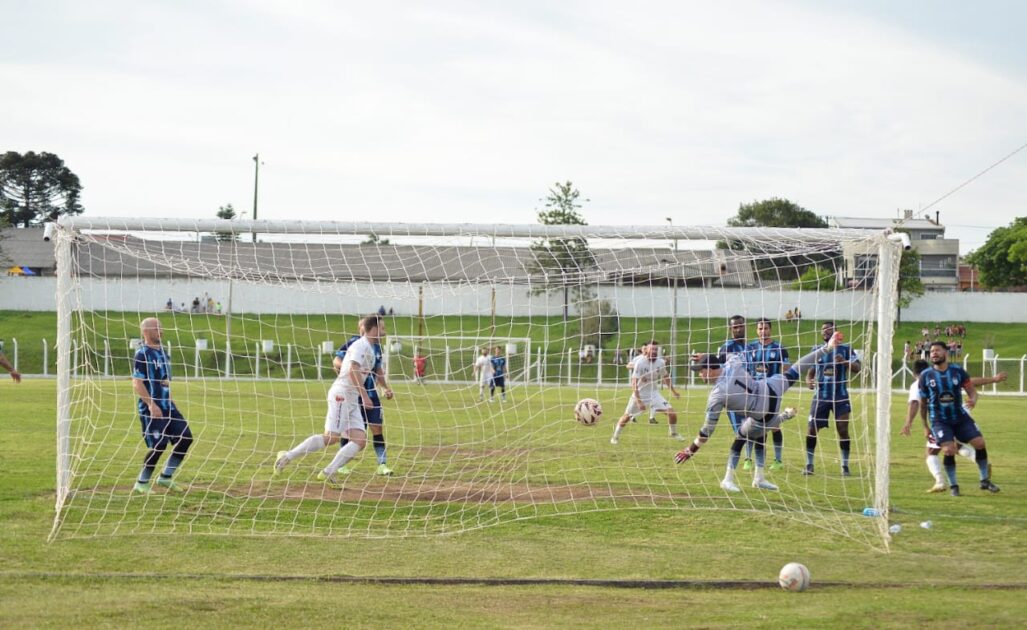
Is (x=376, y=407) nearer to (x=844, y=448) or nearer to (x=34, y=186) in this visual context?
(x=844, y=448)

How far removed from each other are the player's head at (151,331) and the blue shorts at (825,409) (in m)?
7.49

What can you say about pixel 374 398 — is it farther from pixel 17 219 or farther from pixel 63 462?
pixel 17 219

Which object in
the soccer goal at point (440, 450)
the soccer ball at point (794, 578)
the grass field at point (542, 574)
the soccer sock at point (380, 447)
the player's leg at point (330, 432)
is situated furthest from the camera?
the soccer sock at point (380, 447)

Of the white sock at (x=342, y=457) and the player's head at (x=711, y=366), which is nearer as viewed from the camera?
the white sock at (x=342, y=457)

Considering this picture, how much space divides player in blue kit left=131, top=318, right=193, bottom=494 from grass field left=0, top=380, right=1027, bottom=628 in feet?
2.72

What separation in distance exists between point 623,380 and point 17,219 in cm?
Result: 6883

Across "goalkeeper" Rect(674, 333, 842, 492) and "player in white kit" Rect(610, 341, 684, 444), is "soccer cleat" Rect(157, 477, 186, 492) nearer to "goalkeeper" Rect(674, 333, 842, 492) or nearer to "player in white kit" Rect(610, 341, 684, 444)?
"goalkeeper" Rect(674, 333, 842, 492)

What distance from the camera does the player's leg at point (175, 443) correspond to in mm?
10141

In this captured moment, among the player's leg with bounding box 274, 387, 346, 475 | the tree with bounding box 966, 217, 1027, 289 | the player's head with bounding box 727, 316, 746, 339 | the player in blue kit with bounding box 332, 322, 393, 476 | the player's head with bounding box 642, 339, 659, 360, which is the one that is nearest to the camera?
the player's leg with bounding box 274, 387, 346, 475

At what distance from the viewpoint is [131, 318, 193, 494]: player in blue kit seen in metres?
9.92

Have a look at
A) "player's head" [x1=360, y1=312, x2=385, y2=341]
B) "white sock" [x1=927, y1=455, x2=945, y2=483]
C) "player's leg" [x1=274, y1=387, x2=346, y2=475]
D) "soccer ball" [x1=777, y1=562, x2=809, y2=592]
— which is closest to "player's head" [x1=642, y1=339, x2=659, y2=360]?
"white sock" [x1=927, y1=455, x2=945, y2=483]

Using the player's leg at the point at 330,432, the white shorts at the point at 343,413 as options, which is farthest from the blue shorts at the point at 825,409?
the player's leg at the point at 330,432

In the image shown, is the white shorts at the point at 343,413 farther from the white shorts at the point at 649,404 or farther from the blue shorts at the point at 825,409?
the white shorts at the point at 649,404

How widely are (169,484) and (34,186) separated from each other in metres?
81.0
